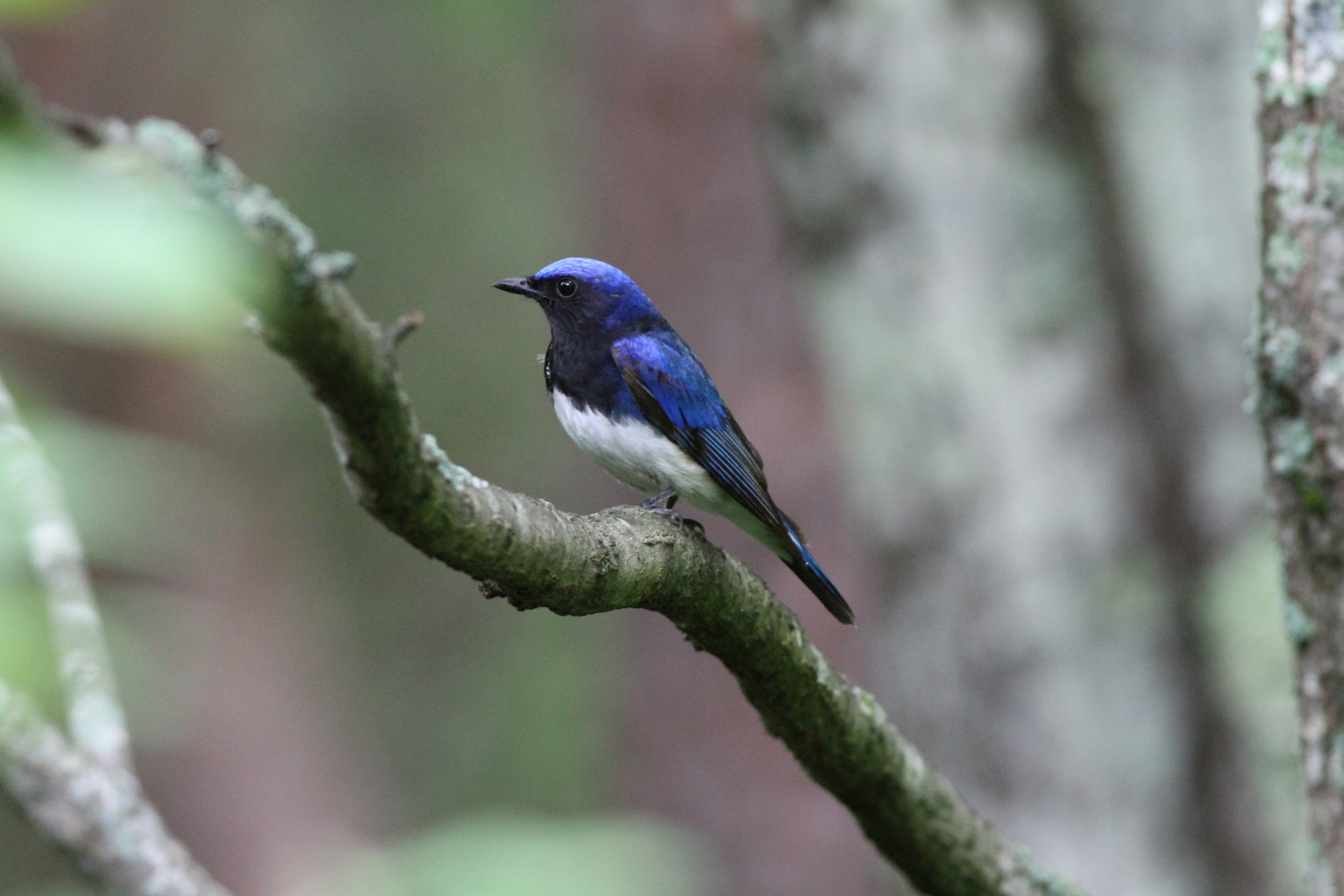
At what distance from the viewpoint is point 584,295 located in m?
4.29

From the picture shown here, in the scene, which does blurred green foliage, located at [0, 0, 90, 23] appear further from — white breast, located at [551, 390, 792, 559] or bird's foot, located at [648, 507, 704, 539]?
A: white breast, located at [551, 390, 792, 559]

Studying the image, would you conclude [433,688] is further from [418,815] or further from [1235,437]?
[1235,437]

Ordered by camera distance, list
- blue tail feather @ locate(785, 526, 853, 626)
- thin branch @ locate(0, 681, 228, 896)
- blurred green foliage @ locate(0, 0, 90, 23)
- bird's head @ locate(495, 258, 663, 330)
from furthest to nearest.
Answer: bird's head @ locate(495, 258, 663, 330), blue tail feather @ locate(785, 526, 853, 626), thin branch @ locate(0, 681, 228, 896), blurred green foliage @ locate(0, 0, 90, 23)

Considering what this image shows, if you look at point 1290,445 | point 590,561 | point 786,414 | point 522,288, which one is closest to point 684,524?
point 590,561

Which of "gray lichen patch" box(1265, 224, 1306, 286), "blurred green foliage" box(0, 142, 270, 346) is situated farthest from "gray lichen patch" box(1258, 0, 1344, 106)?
"blurred green foliage" box(0, 142, 270, 346)

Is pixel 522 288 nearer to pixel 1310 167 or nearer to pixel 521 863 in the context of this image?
pixel 1310 167

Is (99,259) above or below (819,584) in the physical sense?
below

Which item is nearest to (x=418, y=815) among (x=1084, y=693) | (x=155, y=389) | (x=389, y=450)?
(x=155, y=389)

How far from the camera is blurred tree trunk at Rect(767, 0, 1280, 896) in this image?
566 cm

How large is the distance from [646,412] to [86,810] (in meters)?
2.26

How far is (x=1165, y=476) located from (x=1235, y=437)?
1.06ft

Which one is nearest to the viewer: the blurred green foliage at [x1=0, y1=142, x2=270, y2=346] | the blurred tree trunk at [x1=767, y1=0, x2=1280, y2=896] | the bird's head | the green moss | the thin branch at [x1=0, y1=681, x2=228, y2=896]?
the blurred green foliage at [x1=0, y1=142, x2=270, y2=346]

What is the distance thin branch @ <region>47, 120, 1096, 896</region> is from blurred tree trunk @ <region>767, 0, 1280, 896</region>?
2.37 metres

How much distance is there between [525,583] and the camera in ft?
6.83
